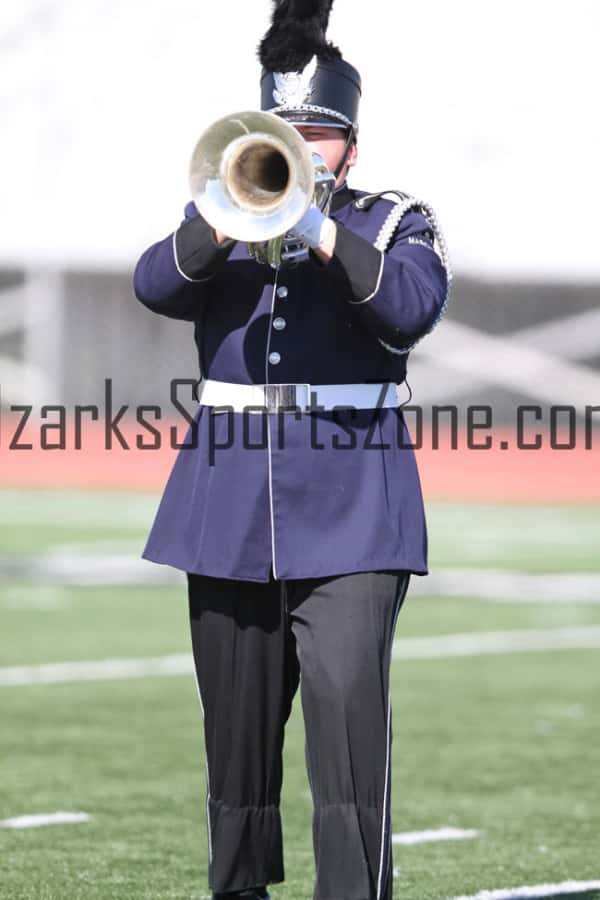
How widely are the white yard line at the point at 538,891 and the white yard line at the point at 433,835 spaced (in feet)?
2.17

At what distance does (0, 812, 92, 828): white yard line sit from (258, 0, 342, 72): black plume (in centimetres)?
269

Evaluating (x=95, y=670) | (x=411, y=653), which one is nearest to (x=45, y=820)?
(x=95, y=670)

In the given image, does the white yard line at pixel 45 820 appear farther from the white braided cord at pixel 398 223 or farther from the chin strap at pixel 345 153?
the chin strap at pixel 345 153

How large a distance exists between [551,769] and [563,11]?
2796cm

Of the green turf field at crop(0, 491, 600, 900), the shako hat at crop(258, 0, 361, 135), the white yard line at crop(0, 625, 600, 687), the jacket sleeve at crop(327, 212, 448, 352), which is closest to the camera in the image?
the jacket sleeve at crop(327, 212, 448, 352)

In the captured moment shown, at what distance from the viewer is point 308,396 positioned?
3.52 m

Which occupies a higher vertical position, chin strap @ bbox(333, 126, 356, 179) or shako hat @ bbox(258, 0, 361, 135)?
shako hat @ bbox(258, 0, 361, 135)

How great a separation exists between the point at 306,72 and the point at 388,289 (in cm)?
53

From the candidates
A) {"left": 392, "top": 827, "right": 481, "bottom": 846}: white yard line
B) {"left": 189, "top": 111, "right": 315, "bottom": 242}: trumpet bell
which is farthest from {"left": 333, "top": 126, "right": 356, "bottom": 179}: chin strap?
{"left": 392, "top": 827, "right": 481, "bottom": 846}: white yard line

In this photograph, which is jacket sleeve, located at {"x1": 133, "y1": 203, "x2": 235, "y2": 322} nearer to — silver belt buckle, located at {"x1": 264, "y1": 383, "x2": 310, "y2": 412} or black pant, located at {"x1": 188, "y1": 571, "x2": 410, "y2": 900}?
silver belt buckle, located at {"x1": 264, "y1": 383, "x2": 310, "y2": 412}

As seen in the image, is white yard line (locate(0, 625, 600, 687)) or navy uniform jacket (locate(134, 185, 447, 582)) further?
white yard line (locate(0, 625, 600, 687))

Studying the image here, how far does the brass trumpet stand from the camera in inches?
125

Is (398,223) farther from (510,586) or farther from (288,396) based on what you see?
(510,586)

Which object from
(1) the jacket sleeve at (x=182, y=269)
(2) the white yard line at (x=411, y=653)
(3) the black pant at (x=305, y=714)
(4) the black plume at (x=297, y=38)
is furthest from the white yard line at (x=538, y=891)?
(2) the white yard line at (x=411, y=653)
